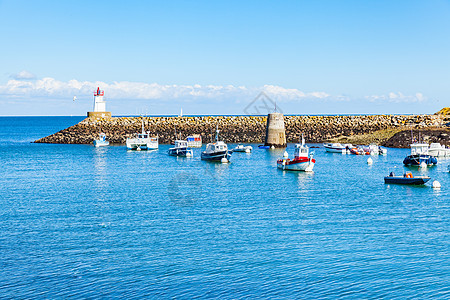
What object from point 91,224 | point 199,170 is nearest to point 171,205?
point 91,224

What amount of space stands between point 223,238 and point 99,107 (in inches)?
4333

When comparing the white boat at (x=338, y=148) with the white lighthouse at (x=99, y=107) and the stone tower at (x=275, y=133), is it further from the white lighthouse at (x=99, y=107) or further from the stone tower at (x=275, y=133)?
the white lighthouse at (x=99, y=107)

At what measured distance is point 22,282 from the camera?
2091 cm

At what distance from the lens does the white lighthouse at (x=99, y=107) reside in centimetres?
13125

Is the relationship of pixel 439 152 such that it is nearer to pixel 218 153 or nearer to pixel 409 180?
pixel 218 153

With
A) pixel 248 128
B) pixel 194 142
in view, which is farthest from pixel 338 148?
pixel 248 128

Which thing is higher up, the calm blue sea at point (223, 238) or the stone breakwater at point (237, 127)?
the stone breakwater at point (237, 127)

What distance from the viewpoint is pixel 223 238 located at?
27922 millimetres

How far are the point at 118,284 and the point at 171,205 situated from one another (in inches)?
697

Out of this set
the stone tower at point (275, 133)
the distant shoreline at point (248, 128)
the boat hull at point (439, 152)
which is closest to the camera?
the boat hull at point (439, 152)

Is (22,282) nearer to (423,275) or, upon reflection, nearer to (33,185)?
(423,275)

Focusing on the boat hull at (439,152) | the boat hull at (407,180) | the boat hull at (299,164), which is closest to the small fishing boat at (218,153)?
the boat hull at (299,164)

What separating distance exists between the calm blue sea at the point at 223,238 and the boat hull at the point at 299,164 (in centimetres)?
651

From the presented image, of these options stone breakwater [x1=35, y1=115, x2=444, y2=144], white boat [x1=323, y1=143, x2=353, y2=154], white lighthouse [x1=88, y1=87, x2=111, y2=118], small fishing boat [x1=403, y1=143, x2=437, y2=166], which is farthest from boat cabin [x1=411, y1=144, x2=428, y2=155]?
white lighthouse [x1=88, y1=87, x2=111, y2=118]
